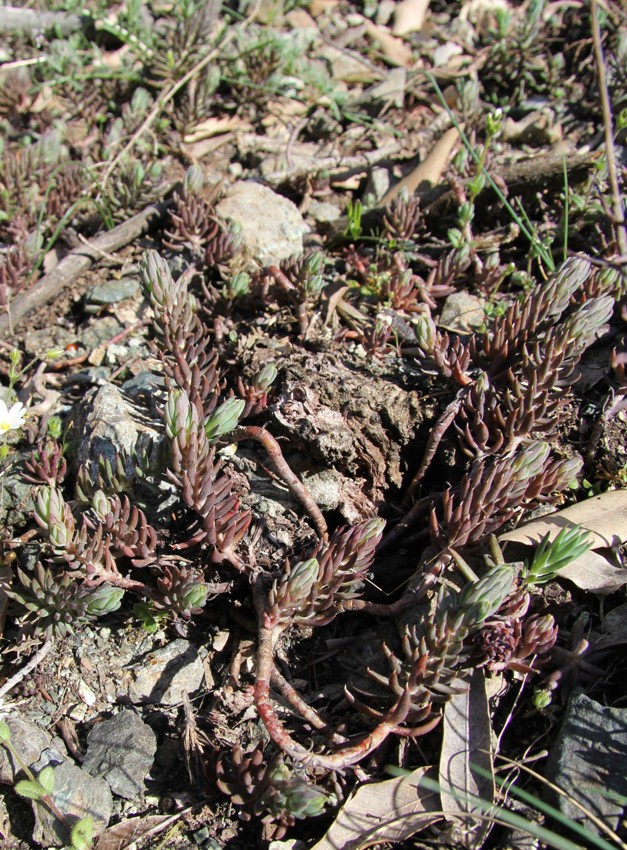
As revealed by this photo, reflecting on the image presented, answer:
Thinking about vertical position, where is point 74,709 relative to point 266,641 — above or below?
below

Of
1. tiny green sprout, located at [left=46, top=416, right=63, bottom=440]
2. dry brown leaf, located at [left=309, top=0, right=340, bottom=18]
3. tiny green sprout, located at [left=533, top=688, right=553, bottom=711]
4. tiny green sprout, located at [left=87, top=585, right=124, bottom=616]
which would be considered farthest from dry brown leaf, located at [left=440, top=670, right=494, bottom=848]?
dry brown leaf, located at [left=309, top=0, right=340, bottom=18]

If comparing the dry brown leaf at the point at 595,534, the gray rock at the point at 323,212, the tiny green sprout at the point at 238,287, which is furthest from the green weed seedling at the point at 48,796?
the gray rock at the point at 323,212

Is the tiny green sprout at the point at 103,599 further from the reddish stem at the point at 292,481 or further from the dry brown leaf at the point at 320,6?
the dry brown leaf at the point at 320,6

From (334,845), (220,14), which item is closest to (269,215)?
(220,14)

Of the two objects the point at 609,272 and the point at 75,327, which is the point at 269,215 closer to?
the point at 75,327

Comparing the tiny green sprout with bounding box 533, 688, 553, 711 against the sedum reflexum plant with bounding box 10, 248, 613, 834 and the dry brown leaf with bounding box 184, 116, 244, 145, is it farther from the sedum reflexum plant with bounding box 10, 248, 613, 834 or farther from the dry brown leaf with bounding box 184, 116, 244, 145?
the dry brown leaf with bounding box 184, 116, 244, 145

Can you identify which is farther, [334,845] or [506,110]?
[506,110]

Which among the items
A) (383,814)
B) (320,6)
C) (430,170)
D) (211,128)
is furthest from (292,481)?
(320,6)
